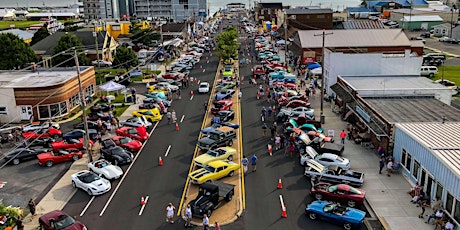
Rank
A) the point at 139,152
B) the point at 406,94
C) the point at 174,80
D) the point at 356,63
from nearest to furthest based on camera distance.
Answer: the point at 139,152, the point at 406,94, the point at 356,63, the point at 174,80

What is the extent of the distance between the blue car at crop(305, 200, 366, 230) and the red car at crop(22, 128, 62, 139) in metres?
25.0

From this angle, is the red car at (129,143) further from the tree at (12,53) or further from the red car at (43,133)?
the tree at (12,53)

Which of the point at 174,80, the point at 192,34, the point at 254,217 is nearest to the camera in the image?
the point at 254,217

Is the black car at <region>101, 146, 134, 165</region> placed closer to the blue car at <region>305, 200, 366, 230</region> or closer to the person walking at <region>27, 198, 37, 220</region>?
the person walking at <region>27, 198, 37, 220</region>

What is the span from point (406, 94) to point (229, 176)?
19.9 m

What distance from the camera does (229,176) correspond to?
29234mm

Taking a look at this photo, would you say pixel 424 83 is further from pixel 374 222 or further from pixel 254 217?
pixel 254 217

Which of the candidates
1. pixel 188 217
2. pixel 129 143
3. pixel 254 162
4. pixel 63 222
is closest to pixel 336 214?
pixel 188 217

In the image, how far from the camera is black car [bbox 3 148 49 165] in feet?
107

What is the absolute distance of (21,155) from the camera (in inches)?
1298

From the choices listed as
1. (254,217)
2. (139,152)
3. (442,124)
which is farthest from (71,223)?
(442,124)

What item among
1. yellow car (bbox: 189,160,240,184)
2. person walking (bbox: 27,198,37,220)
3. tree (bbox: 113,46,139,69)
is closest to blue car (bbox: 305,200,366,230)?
yellow car (bbox: 189,160,240,184)

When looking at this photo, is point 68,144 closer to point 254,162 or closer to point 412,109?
point 254,162

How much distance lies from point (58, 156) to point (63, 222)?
11.5 meters
